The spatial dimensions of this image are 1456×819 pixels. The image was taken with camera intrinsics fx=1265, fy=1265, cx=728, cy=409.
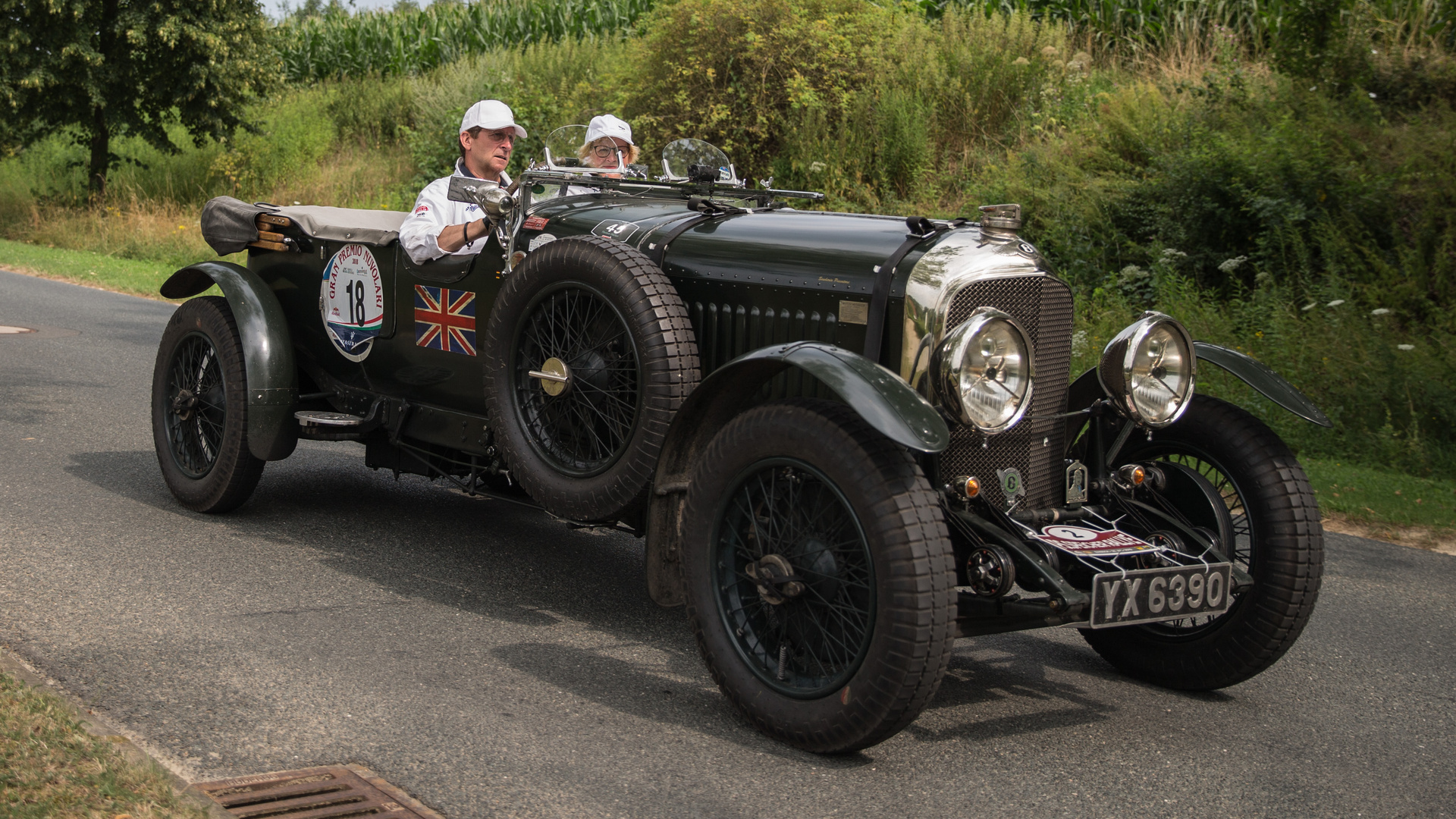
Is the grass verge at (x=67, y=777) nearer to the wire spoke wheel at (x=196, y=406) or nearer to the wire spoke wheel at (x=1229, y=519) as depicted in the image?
the wire spoke wheel at (x=196, y=406)

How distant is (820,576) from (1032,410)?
3.41 ft

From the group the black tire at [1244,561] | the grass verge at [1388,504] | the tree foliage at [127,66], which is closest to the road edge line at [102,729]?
the black tire at [1244,561]

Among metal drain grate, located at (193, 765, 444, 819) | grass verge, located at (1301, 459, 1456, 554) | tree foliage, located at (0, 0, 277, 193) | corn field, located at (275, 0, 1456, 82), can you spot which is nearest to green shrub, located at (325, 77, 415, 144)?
corn field, located at (275, 0, 1456, 82)

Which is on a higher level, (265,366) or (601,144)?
(601,144)

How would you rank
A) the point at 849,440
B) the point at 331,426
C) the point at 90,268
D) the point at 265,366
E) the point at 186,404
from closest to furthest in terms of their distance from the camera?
the point at 849,440 → the point at 331,426 → the point at 265,366 → the point at 186,404 → the point at 90,268

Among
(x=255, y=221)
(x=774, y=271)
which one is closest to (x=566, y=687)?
(x=774, y=271)

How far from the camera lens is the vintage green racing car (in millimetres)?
3365

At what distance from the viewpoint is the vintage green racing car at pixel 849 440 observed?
132 inches

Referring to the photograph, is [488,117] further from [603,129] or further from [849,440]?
[849,440]

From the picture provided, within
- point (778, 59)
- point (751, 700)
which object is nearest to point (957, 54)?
point (778, 59)

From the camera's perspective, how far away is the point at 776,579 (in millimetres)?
3531

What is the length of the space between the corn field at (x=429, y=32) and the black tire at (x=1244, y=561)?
66.7ft

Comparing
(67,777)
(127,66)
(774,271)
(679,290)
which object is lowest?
(67,777)

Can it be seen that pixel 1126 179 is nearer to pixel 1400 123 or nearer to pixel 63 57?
pixel 1400 123
